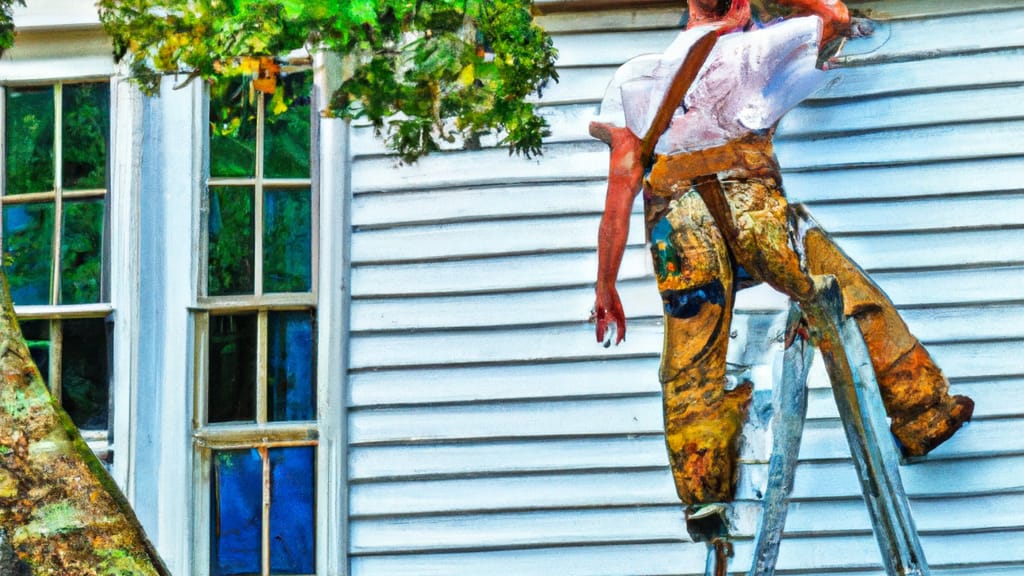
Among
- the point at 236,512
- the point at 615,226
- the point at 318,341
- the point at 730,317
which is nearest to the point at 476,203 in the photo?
the point at 615,226

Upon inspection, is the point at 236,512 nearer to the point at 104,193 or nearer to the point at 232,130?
the point at 104,193

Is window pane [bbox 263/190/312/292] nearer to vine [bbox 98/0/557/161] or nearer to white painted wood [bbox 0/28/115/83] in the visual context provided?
vine [bbox 98/0/557/161]

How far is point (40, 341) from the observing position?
4.81m

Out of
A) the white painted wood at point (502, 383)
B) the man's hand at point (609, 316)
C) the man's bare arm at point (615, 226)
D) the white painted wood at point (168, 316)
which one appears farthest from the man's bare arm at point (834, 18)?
the white painted wood at point (168, 316)

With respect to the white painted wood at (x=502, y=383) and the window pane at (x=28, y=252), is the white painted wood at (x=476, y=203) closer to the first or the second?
the white painted wood at (x=502, y=383)

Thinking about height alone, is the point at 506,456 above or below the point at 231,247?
below

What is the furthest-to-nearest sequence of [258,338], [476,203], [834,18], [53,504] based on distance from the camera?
[258,338] → [476,203] → [834,18] → [53,504]

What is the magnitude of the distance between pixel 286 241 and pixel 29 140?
99cm

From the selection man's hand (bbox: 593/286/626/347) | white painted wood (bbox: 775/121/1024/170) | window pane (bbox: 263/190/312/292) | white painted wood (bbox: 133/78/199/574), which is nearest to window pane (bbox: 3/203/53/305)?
white painted wood (bbox: 133/78/199/574)

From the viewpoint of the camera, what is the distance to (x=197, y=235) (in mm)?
4785

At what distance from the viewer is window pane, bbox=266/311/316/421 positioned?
4731 mm

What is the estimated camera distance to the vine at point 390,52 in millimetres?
4676

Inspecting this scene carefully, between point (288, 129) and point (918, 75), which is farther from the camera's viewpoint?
point (288, 129)

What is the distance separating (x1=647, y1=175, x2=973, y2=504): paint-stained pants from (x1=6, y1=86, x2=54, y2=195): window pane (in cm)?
222
